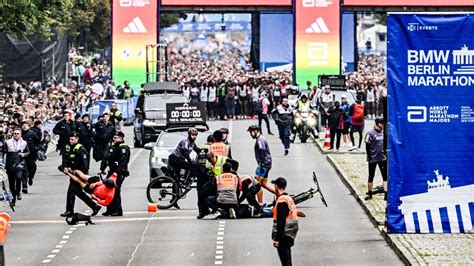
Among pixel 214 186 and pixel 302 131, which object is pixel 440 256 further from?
pixel 302 131

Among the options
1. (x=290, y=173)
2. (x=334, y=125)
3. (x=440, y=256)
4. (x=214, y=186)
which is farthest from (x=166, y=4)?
(x=440, y=256)

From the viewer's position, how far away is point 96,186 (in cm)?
3105

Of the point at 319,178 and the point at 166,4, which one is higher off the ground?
the point at 166,4

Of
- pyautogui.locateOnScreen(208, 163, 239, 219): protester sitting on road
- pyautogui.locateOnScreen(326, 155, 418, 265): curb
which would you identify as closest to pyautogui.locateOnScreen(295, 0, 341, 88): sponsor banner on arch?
pyautogui.locateOnScreen(326, 155, 418, 265): curb

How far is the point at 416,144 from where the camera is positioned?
89.2 ft

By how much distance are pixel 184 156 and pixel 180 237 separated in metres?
5.41

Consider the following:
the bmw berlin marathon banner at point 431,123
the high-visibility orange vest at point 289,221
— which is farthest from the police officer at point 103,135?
the high-visibility orange vest at point 289,221

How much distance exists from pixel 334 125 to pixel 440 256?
22.3m

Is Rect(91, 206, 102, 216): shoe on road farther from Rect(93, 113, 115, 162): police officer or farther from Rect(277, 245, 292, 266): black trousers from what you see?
Rect(277, 245, 292, 266): black trousers

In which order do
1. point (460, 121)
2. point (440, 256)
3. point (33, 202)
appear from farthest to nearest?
point (33, 202) < point (460, 121) < point (440, 256)

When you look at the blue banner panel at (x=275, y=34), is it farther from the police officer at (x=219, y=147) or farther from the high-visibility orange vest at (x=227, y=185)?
the high-visibility orange vest at (x=227, y=185)

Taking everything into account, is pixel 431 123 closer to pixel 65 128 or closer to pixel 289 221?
pixel 289 221

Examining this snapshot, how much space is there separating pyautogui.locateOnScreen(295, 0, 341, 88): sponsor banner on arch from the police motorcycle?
1453 cm

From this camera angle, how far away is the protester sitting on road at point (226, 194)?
1177 inches
